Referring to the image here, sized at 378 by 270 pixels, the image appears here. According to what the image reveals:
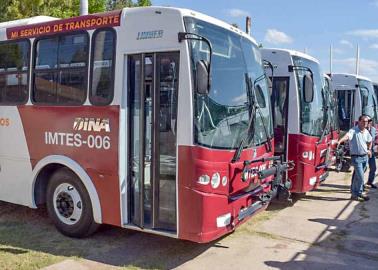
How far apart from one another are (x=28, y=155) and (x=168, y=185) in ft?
8.09

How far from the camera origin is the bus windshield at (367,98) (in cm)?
1530

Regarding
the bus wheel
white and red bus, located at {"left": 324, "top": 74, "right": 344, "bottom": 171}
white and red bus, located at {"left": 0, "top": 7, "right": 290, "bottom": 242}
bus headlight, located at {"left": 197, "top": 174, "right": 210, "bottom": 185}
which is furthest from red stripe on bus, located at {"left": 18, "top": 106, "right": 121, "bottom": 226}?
white and red bus, located at {"left": 324, "top": 74, "right": 344, "bottom": 171}

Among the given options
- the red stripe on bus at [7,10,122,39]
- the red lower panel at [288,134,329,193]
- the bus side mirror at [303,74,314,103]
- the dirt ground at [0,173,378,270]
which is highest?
the red stripe on bus at [7,10,122,39]

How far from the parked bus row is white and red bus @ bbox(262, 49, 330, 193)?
1217 mm

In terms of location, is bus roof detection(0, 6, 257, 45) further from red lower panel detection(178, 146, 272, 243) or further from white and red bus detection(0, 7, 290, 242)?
red lower panel detection(178, 146, 272, 243)

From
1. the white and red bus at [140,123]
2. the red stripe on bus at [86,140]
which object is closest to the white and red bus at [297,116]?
the white and red bus at [140,123]

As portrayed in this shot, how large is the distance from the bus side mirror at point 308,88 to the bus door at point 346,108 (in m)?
7.90

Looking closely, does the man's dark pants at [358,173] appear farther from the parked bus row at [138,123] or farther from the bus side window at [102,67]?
the bus side window at [102,67]

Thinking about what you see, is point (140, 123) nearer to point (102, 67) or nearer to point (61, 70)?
point (102, 67)

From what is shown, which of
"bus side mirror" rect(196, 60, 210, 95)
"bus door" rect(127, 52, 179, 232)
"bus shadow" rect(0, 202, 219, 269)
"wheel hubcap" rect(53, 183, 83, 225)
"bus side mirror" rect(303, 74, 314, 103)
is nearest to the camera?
"bus side mirror" rect(196, 60, 210, 95)

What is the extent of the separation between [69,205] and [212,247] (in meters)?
2.05

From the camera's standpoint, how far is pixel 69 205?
6246 millimetres

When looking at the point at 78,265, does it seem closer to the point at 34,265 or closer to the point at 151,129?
the point at 34,265

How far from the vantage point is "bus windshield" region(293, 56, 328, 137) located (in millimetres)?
Result: 8195
